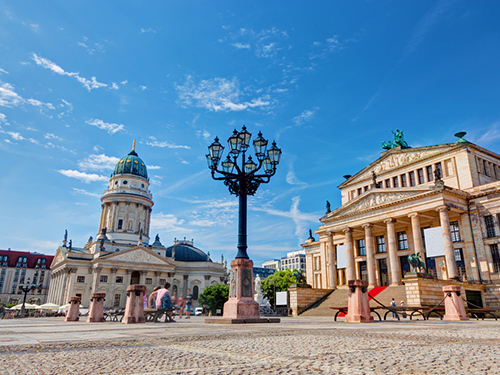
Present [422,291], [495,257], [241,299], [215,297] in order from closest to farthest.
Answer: [241,299] → [422,291] → [495,257] → [215,297]

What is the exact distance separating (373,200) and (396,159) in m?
8.68

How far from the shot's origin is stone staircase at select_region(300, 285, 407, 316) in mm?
30411

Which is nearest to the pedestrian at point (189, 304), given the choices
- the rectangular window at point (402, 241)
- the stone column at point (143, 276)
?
the stone column at point (143, 276)

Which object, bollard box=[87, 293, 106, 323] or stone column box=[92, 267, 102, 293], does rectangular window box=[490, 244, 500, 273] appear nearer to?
bollard box=[87, 293, 106, 323]

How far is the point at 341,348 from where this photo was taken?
4945 mm

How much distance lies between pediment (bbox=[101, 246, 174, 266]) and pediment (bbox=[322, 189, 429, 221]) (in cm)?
4620

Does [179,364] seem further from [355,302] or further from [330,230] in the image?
[330,230]

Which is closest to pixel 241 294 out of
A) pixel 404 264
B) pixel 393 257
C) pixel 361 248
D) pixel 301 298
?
pixel 301 298

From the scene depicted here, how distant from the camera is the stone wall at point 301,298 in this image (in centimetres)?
3602

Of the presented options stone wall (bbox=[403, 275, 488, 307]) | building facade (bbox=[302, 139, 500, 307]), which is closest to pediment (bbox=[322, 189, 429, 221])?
building facade (bbox=[302, 139, 500, 307])

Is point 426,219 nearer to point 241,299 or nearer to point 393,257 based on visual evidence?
point 393,257

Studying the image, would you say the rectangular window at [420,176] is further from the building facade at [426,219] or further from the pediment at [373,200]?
the pediment at [373,200]

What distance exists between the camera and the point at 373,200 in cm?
3928

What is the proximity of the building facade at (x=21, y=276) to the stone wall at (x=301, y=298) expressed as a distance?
94650mm
